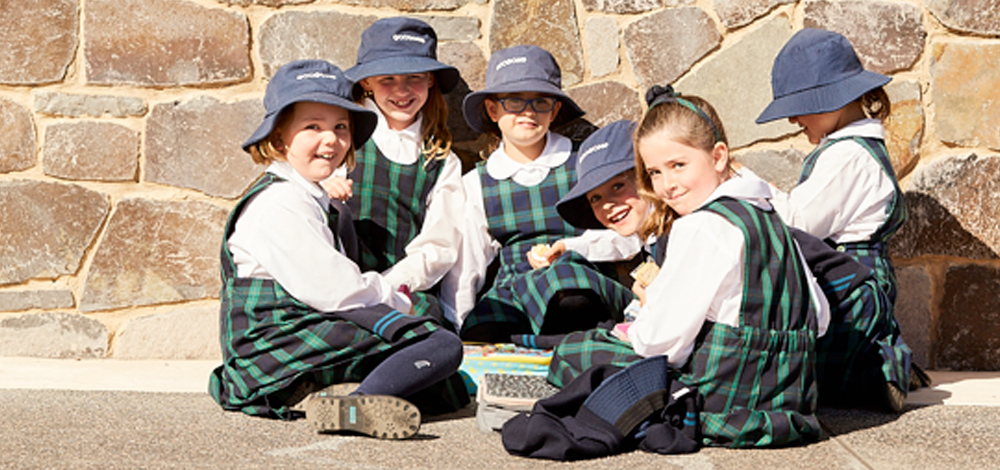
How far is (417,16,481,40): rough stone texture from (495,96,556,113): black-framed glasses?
0.37 metres

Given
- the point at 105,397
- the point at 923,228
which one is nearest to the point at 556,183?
the point at 923,228

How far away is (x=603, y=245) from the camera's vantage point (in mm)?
3682

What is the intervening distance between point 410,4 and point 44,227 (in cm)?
162

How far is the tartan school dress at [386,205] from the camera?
3643 mm

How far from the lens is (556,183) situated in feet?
12.2

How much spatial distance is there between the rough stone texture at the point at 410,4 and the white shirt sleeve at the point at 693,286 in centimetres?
173

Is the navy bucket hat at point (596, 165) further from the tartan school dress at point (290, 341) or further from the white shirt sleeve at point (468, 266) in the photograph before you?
the tartan school dress at point (290, 341)

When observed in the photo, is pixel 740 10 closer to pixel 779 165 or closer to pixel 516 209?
pixel 779 165

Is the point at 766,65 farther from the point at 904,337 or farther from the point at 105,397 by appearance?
the point at 105,397

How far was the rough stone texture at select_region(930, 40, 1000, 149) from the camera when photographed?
382cm

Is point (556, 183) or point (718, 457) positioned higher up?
point (556, 183)

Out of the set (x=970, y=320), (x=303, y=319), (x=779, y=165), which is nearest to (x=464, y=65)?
(x=779, y=165)

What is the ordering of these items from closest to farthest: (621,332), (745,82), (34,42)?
(621,332)
(34,42)
(745,82)

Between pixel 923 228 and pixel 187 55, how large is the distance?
286 cm
